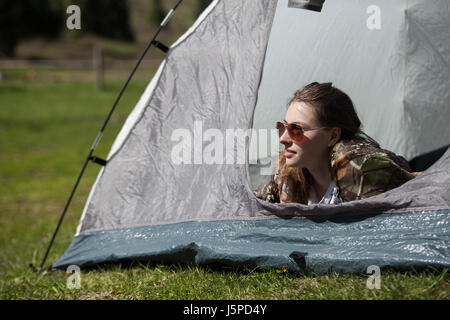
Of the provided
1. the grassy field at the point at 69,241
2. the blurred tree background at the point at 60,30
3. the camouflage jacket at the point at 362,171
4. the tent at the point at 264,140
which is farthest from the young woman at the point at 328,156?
the blurred tree background at the point at 60,30

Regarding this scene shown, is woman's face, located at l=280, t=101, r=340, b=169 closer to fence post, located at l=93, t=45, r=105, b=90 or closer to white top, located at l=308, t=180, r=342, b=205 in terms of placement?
white top, located at l=308, t=180, r=342, b=205

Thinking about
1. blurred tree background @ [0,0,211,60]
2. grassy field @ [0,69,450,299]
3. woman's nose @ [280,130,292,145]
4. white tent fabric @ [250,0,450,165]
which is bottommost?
grassy field @ [0,69,450,299]

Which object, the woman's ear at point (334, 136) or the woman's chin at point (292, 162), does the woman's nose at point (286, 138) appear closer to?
the woman's chin at point (292, 162)

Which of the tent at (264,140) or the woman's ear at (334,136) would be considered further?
the woman's ear at (334,136)

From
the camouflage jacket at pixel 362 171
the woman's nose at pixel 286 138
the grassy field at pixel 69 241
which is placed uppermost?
the woman's nose at pixel 286 138

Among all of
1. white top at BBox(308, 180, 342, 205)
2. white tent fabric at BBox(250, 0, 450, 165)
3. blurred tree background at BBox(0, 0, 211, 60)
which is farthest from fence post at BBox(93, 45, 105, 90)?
white top at BBox(308, 180, 342, 205)

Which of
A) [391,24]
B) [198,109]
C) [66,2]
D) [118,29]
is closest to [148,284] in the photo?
[198,109]

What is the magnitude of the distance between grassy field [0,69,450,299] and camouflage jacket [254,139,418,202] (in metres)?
0.48

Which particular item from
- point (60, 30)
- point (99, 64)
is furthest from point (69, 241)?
point (60, 30)

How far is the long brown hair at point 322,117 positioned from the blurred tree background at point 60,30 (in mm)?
24451

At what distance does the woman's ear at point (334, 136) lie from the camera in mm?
2850

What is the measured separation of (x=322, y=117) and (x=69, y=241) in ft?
8.58

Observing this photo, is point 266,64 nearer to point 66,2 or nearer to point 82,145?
point 82,145

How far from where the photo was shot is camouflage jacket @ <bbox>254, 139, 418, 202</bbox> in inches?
107
